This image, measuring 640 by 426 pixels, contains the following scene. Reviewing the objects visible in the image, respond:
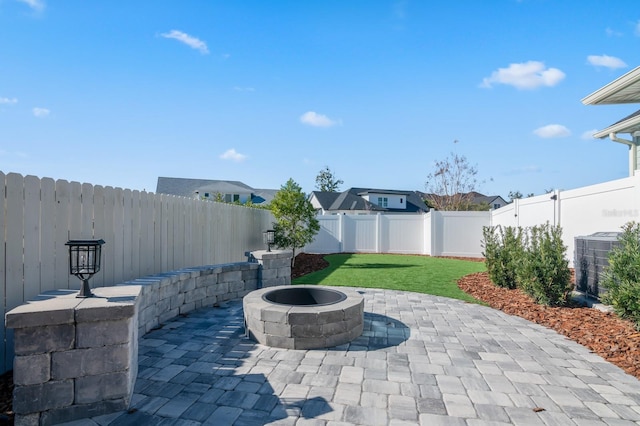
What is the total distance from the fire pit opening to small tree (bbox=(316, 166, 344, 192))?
45309 mm

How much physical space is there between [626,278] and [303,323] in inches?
167

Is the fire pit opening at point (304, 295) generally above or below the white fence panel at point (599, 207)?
below

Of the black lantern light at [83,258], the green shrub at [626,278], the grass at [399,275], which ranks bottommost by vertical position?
the grass at [399,275]

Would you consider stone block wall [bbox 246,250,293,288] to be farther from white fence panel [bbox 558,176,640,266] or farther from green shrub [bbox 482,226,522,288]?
white fence panel [bbox 558,176,640,266]

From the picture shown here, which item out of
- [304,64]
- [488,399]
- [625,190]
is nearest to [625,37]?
[625,190]

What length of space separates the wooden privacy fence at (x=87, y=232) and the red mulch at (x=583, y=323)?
589 cm

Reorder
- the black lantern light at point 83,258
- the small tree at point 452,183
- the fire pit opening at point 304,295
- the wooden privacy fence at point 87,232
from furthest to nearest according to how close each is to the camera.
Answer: the small tree at point 452,183
the fire pit opening at point 304,295
the wooden privacy fence at point 87,232
the black lantern light at point 83,258

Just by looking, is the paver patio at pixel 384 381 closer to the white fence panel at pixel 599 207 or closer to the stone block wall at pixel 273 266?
the stone block wall at pixel 273 266

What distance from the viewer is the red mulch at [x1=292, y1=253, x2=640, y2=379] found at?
3656 millimetres

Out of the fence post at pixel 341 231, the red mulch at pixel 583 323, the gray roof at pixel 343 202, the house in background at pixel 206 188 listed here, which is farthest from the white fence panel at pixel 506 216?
the house in background at pixel 206 188

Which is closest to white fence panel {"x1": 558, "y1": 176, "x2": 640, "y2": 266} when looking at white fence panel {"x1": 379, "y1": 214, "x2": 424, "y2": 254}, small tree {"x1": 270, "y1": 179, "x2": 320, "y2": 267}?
small tree {"x1": 270, "y1": 179, "x2": 320, "y2": 267}

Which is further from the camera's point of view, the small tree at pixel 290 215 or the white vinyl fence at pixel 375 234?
the white vinyl fence at pixel 375 234

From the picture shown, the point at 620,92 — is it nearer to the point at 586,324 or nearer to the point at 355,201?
the point at 586,324

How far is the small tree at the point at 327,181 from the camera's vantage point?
50219 millimetres
